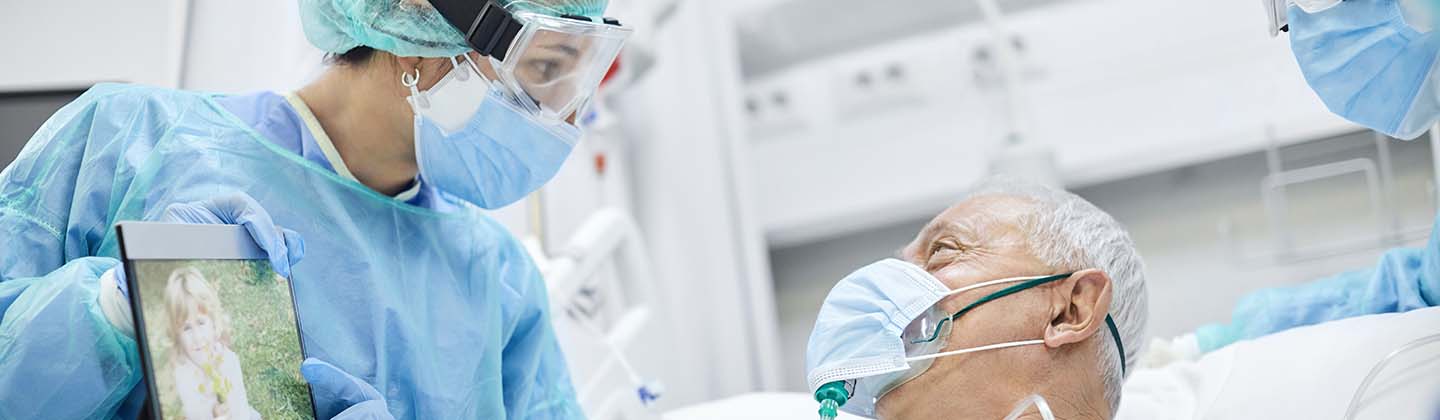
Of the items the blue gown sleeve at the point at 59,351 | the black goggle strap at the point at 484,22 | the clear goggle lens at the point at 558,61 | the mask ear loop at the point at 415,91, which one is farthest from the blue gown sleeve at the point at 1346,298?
the blue gown sleeve at the point at 59,351

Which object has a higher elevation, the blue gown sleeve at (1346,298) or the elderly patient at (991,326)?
the elderly patient at (991,326)

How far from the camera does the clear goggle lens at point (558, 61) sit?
1357mm

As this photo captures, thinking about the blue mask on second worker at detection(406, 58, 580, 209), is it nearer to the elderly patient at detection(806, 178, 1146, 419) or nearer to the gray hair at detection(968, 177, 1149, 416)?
the elderly patient at detection(806, 178, 1146, 419)

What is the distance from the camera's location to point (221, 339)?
1.07 m

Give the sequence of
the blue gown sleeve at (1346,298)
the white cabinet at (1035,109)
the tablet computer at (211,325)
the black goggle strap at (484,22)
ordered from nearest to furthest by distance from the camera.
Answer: the tablet computer at (211,325), the black goggle strap at (484,22), the blue gown sleeve at (1346,298), the white cabinet at (1035,109)

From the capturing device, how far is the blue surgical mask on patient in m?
1.38

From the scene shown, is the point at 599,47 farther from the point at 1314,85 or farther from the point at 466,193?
the point at 1314,85

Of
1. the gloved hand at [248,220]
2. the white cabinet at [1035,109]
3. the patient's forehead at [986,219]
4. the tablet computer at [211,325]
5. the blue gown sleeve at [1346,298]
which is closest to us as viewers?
the tablet computer at [211,325]

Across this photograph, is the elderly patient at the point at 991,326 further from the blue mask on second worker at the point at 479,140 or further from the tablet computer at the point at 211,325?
the tablet computer at the point at 211,325

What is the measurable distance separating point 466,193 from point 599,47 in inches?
11.1

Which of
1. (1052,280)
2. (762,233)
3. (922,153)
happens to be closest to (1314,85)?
(1052,280)

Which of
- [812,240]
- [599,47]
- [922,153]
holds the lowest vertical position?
[812,240]

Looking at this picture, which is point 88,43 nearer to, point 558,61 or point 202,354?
point 558,61

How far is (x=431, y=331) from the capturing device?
1460 millimetres
